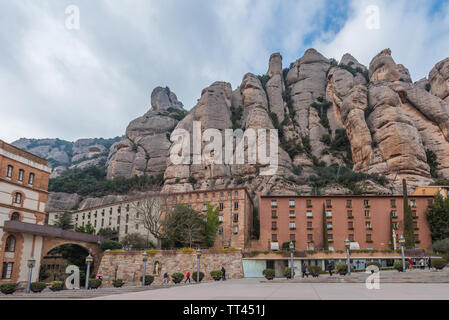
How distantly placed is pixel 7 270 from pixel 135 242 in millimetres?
24368

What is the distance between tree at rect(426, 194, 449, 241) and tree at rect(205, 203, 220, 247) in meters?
33.3

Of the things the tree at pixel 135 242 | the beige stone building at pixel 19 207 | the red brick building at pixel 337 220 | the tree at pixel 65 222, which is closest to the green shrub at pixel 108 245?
the tree at pixel 135 242

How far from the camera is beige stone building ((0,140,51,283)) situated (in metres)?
36.7

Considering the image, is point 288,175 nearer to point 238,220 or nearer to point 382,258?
point 238,220

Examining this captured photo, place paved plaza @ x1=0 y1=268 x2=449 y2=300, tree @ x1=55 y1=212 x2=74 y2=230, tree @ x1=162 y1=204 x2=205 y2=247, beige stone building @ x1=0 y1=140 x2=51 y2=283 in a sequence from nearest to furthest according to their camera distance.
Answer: paved plaza @ x1=0 y1=268 x2=449 y2=300, beige stone building @ x1=0 y1=140 x2=51 y2=283, tree @ x1=162 y1=204 x2=205 y2=247, tree @ x1=55 y1=212 x2=74 y2=230

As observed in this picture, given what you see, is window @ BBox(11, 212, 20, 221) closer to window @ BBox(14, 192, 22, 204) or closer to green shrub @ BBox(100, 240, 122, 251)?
window @ BBox(14, 192, 22, 204)

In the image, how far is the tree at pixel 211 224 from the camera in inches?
2159

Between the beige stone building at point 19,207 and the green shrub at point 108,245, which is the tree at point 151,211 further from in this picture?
the beige stone building at point 19,207

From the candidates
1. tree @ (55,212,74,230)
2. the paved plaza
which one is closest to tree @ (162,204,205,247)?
the paved plaza

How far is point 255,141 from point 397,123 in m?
31.5

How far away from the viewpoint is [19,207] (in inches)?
1544

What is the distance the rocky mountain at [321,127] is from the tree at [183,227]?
66.4 feet
